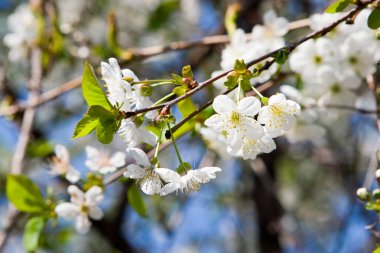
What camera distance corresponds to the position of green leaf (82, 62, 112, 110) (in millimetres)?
715

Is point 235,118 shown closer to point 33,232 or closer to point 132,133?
point 132,133

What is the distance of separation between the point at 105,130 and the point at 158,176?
0.13 meters

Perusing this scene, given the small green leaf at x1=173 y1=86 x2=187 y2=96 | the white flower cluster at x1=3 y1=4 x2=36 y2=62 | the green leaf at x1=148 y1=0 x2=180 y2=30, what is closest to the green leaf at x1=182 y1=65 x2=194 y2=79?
the small green leaf at x1=173 y1=86 x2=187 y2=96

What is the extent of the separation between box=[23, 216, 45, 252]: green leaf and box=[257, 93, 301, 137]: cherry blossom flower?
2.12 ft

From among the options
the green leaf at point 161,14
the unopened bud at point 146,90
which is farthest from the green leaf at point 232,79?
the green leaf at point 161,14

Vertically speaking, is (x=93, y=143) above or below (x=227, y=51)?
below

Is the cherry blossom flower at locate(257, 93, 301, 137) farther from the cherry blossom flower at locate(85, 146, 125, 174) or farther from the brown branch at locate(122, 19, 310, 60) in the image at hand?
the brown branch at locate(122, 19, 310, 60)

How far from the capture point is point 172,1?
9.68ft

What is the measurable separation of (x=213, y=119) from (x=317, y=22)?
0.59m

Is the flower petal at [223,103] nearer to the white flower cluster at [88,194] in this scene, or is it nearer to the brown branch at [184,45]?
the white flower cluster at [88,194]

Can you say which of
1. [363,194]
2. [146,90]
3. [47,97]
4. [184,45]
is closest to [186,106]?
[146,90]

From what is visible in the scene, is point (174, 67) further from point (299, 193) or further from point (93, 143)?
point (299, 193)

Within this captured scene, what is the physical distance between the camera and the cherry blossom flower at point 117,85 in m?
0.76


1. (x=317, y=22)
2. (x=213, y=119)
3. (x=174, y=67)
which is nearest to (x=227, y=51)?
(x=317, y=22)
